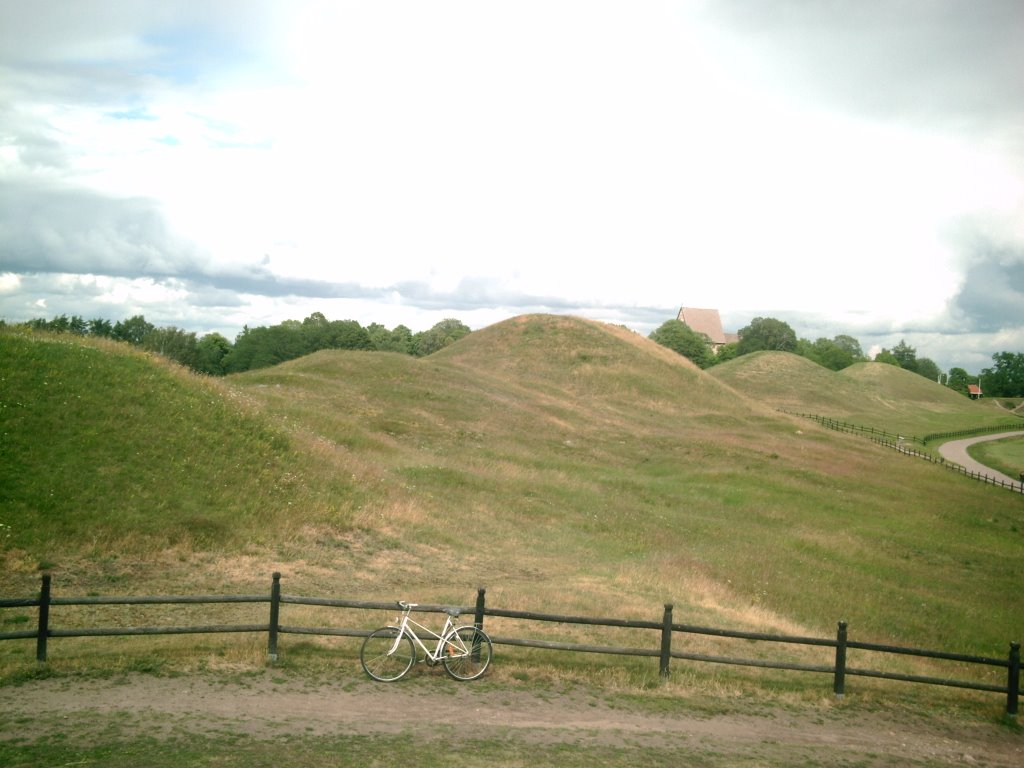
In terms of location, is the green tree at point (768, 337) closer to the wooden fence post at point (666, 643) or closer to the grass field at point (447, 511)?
the grass field at point (447, 511)

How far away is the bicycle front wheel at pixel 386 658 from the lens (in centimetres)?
1289

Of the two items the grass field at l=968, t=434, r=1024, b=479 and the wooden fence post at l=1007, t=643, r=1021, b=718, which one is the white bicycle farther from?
the grass field at l=968, t=434, r=1024, b=479

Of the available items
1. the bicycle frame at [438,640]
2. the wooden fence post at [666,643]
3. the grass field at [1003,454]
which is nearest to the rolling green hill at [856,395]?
the grass field at [1003,454]

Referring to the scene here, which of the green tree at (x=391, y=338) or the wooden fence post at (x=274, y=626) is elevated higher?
the green tree at (x=391, y=338)

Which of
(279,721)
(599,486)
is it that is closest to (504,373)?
(599,486)

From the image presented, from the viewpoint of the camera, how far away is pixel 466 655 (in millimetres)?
13211

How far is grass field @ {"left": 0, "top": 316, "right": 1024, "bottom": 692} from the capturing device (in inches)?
812

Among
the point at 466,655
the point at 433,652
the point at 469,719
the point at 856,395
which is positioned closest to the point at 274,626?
the point at 433,652

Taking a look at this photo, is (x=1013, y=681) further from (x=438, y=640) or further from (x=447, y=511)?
(x=447, y=511)

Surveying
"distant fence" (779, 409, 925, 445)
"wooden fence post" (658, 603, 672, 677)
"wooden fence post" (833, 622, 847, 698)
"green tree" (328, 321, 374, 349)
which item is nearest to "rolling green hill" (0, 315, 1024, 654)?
"wooden fence post" (658, 603, 672, 677)

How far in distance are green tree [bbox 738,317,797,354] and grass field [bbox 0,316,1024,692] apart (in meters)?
132

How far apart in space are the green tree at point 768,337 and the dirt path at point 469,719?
180617 mm

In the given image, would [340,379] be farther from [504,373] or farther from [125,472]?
[125,472]

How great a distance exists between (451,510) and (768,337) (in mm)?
169978
